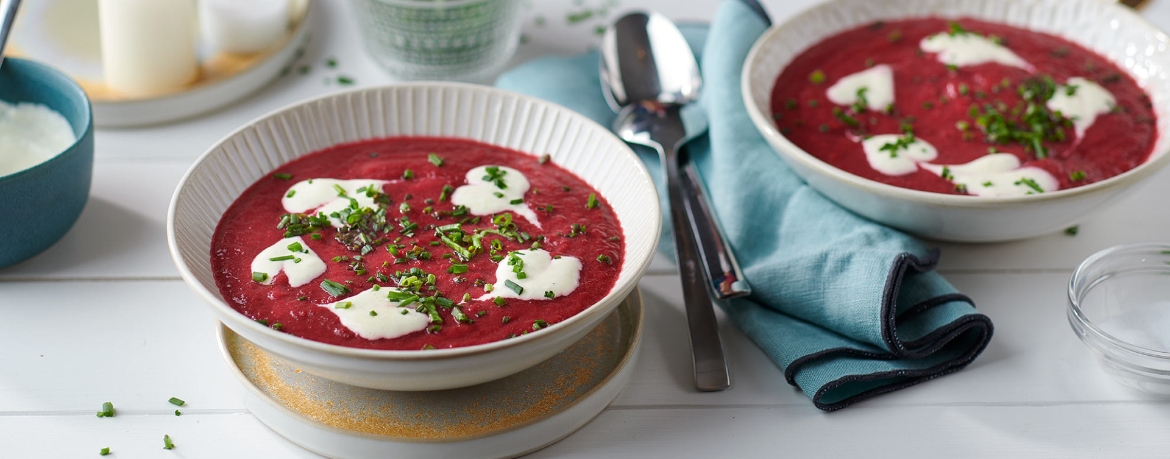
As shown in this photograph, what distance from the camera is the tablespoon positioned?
263 centimetres

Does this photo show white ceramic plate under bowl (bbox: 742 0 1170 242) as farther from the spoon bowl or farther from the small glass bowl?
the spoon bowl

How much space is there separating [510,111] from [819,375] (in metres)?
1.10

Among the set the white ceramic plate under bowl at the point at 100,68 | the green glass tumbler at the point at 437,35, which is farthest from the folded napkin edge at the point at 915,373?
the white ceramic plate under bowl at the point at 100,68

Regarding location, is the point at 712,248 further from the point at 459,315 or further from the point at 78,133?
the point at 78,133

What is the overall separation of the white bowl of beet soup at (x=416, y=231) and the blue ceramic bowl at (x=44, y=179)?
0.43m

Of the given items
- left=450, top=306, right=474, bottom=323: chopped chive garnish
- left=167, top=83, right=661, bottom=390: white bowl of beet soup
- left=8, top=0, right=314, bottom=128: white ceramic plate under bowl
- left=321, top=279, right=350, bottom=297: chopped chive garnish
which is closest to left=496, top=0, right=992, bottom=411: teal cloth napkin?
left=167, top=83, right=661, bottom=390: white bowl of beet soup

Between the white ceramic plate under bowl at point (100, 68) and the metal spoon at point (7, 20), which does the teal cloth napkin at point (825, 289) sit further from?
the metal spoon at point (7, 20)

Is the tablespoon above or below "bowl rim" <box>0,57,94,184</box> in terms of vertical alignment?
below

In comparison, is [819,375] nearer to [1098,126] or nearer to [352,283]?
[352,283]

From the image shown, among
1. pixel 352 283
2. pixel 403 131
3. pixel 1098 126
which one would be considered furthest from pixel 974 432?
pixel 403 131

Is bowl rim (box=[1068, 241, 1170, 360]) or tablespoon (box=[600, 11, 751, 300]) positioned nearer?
bowl rim (box=[1068, 241, 1170, 360])

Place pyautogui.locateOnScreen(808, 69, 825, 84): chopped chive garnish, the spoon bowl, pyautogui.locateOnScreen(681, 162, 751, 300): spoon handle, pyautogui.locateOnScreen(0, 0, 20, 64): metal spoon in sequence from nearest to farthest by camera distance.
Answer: pyautogui.locateOnScreen(681, 162, 751, 300): spoon handle → pyautogui.locateOnScreen(0, 0, 20, 64): metal spoon → pyautogui.locateOnScreen(808, 69, 825, 84): chopped chive garnish → the spoon bowl

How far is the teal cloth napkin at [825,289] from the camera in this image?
2186mm

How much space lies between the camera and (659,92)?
314 cm
